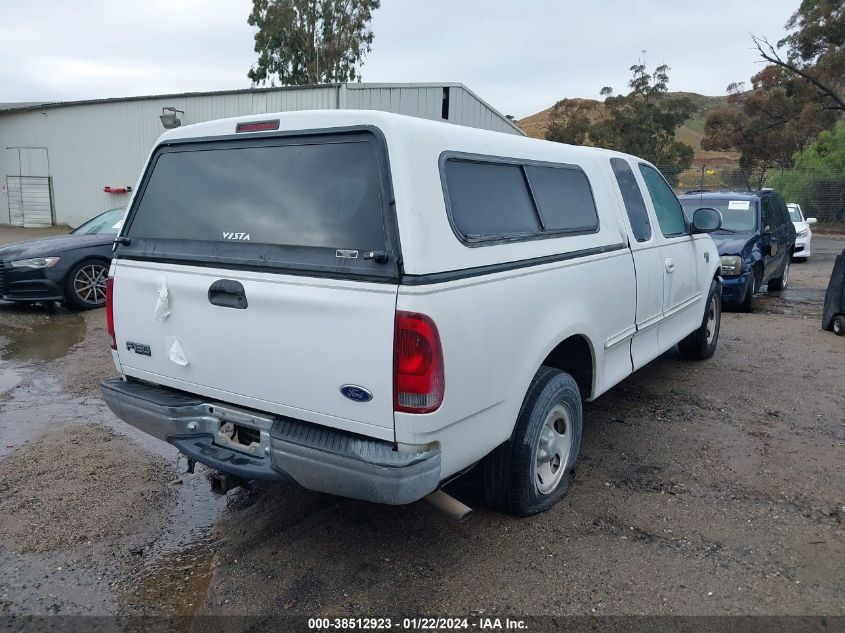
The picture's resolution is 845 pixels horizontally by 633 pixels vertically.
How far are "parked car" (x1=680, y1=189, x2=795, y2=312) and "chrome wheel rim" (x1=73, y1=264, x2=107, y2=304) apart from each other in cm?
841

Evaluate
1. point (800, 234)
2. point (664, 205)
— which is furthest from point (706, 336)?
point (800, 234)

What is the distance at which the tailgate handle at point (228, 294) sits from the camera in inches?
119

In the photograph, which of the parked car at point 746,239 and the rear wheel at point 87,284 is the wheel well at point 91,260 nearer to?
the rear wheel at point 87,284

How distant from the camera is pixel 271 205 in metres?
3.12

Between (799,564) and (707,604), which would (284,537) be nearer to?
(707,604)

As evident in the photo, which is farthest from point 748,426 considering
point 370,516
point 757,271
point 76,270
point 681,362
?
point 76,270

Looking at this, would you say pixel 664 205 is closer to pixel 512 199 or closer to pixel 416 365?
pixel 512 199

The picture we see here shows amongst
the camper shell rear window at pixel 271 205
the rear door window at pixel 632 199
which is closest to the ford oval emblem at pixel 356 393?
the camper shell rear window at pixel 271 205

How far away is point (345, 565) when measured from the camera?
3.26 m

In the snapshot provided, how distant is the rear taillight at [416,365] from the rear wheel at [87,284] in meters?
7.85

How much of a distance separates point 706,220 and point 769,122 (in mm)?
39411

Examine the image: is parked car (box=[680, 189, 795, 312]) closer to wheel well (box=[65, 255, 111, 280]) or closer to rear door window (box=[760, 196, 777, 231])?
rear door window (box=[760, 196, 777, 231])

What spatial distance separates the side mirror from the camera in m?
5.58

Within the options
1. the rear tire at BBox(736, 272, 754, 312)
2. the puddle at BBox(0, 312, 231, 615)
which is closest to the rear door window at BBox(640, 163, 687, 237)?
the puddle at BBox(0, 312, 231, 615)
